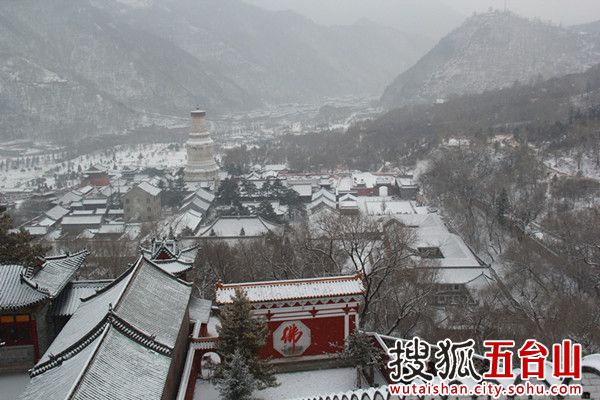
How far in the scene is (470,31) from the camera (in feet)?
400

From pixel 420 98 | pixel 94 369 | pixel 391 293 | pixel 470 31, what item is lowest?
pixel 391 293

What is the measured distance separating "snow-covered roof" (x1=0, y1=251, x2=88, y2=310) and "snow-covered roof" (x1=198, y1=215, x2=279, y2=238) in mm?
18085

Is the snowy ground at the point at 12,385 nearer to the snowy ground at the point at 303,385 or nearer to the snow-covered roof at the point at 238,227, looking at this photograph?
the snowy ground at the point at 303,385

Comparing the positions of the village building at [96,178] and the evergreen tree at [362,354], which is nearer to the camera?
the evergreen tree at [362,354]

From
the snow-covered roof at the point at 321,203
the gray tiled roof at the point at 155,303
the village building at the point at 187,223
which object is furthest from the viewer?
the snow-covered roof at the point at 321,203

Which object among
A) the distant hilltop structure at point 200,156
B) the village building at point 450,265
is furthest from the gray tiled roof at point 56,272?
the distant hilltop structure at point 200,156

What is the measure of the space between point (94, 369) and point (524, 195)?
107ft

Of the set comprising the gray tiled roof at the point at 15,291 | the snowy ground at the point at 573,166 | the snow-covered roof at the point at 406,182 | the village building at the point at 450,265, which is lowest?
the village building at the point at 450,265

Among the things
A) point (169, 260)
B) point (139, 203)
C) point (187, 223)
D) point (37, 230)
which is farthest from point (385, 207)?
point (169, 260)

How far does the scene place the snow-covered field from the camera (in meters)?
66.9

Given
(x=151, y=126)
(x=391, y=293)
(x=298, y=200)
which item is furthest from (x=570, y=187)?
(x=151, y=126)

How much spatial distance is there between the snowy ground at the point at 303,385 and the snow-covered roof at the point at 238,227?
18.9 m

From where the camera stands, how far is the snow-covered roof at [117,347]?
8688 millimetres

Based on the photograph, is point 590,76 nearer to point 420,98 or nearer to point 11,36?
point 420,98
